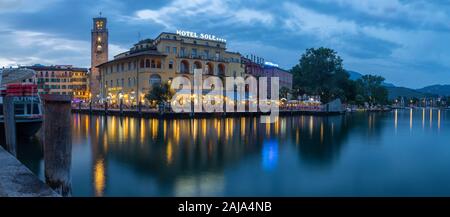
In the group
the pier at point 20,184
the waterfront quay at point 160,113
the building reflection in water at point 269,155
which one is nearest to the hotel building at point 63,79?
the waterfront quay at point 160,113

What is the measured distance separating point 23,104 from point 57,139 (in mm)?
18961

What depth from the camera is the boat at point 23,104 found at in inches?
980

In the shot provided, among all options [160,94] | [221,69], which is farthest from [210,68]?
[160,94]

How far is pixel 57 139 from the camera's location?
871 centimetres

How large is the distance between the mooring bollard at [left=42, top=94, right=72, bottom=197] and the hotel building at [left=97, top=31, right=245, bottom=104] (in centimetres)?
5607

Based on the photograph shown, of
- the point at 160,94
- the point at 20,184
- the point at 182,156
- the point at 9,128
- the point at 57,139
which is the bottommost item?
the point at 182,156

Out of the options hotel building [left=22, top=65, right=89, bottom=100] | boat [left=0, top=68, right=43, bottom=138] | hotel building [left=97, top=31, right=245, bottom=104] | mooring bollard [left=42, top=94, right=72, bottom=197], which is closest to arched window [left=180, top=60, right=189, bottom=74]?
hotel building [left=97, top=31, right=245, bottom=104]

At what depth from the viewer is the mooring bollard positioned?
338 inches

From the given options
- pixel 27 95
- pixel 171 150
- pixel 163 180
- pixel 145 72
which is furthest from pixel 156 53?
pixel 163 180

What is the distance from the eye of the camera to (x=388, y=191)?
15.1m

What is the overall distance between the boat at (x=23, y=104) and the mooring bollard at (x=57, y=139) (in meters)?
17.4

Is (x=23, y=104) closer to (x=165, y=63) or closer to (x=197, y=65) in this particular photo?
(x=165, y=63)

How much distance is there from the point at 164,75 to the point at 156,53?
3965 millimetres
